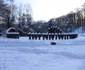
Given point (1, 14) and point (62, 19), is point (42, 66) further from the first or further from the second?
point (62, 19)

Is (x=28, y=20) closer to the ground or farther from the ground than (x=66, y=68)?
farther from the ground

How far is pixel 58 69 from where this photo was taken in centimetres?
905

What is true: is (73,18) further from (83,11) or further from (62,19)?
(62,19)

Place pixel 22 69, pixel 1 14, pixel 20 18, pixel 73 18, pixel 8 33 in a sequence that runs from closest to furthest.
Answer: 1. pixel 22 69
2. pixel 8 33
3. pixel 1 14
4. pixel 20 18
5. pixel 73 18

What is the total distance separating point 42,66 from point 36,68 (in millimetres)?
503

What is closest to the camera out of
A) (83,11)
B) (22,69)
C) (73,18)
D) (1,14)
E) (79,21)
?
(22,69)

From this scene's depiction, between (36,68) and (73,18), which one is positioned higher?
(73,18)

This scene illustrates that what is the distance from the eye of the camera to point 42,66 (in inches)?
377

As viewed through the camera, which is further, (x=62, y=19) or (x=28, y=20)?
(x=62, y=19)

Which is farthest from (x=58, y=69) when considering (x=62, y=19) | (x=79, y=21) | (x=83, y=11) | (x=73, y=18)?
(x=62, y=19)

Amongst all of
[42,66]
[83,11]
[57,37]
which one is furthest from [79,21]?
[42,66]

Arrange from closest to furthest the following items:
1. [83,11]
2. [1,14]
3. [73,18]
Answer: [1,14], [83,11], [73,18]

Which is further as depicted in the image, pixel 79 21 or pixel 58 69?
pixel 79 21

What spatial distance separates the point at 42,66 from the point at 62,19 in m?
117
